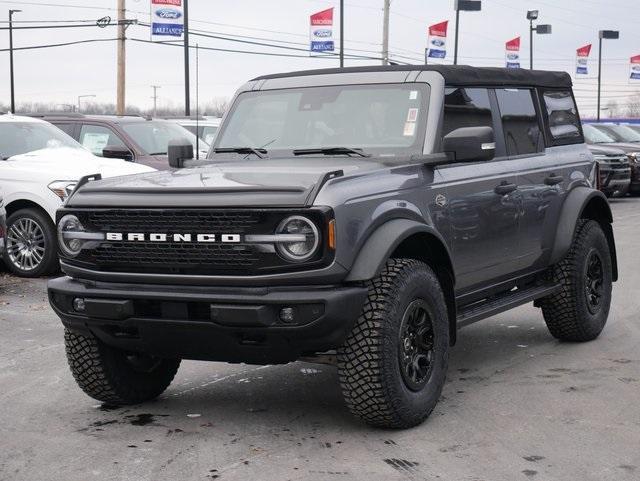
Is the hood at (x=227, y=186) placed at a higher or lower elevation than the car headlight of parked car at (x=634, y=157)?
higher

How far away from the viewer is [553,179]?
754 centimetres

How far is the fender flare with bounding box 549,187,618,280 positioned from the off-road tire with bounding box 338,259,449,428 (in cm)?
221

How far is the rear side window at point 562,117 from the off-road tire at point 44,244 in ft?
20.5

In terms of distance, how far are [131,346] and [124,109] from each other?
97.4ft

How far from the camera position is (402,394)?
542 centimetres

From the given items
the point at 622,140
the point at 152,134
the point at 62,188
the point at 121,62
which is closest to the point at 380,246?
the point at 62,188

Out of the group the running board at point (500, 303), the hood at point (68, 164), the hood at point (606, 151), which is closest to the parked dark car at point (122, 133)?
the hood at point (68, 164)

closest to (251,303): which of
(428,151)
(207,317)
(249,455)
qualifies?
(207,317)

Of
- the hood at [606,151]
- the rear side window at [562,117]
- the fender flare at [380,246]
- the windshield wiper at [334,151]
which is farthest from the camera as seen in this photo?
the hood at [606,151]

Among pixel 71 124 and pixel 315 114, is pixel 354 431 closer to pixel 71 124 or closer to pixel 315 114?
pixel 315 114

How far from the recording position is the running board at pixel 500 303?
6.49 m

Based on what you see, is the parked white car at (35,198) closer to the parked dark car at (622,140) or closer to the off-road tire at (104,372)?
the off-road tire at (104,372)

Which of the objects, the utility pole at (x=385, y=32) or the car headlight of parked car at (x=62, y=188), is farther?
the utility pole at (x=385, y=32)

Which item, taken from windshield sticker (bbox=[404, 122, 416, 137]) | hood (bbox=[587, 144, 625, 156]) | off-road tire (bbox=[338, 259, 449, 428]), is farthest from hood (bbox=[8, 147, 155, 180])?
hood (bbox=[587, 144, 625, 156])
